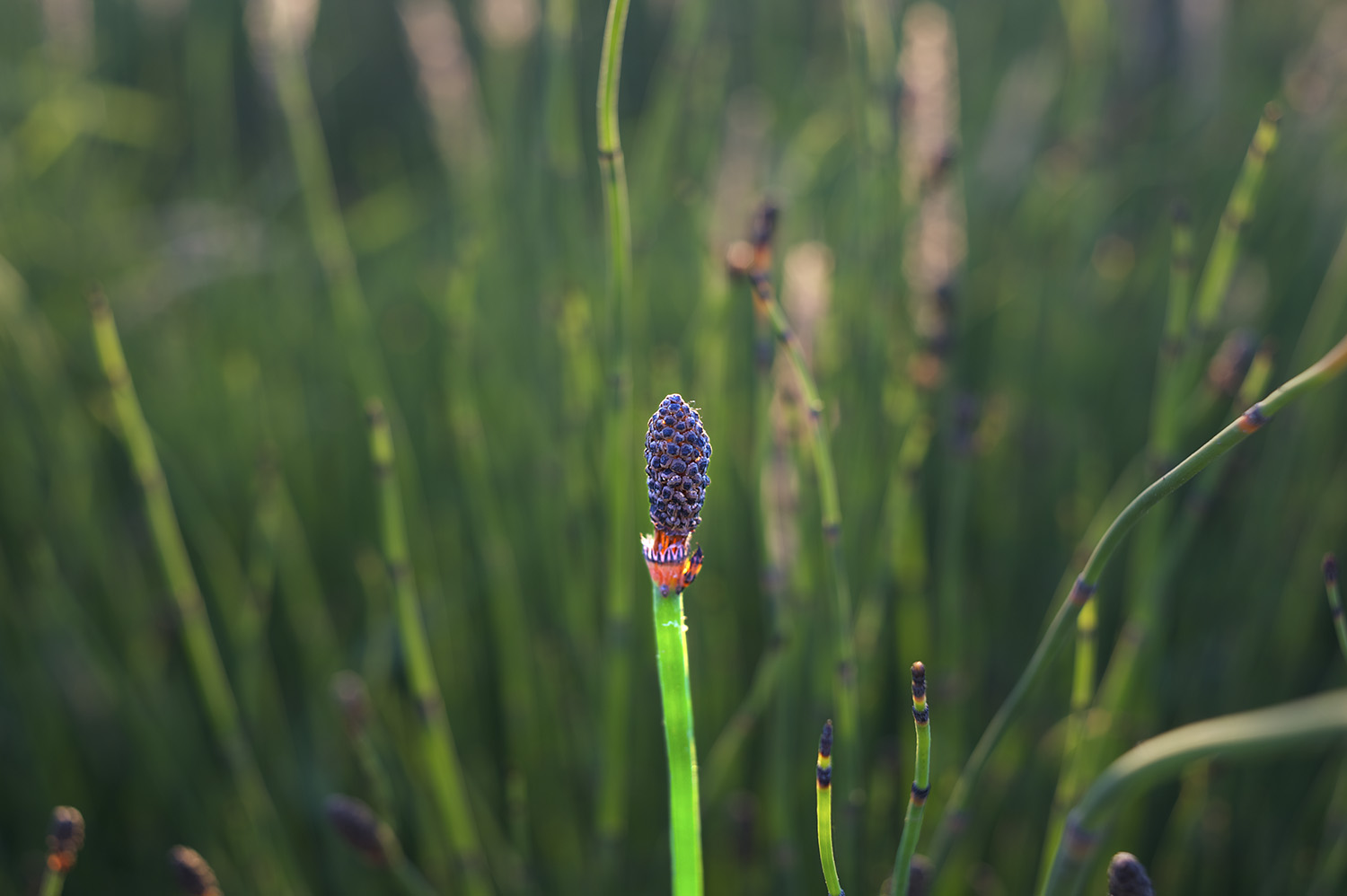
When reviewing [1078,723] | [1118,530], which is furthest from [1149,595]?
[1118,530]

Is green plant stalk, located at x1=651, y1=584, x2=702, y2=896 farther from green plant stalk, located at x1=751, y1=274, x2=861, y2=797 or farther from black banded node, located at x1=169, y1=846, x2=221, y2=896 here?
black banded node, located at x1=169, y1=846, x2=221, y2=896

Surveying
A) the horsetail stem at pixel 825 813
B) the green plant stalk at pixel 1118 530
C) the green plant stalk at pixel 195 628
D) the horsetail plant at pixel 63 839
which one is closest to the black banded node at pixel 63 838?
the horsetail plant at pixel 63 839

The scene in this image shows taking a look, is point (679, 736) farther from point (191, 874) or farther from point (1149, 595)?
point (1149, 595)

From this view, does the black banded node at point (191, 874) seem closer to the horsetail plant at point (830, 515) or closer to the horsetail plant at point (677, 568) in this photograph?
the horsetail plant at point (677, 568)

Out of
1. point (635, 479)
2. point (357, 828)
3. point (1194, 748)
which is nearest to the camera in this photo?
point (1194, 748)

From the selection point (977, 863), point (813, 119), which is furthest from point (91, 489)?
point (813, 119)

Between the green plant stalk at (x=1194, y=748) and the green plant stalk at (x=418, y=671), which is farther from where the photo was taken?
the green plant stalk at (x=418, y=671)
